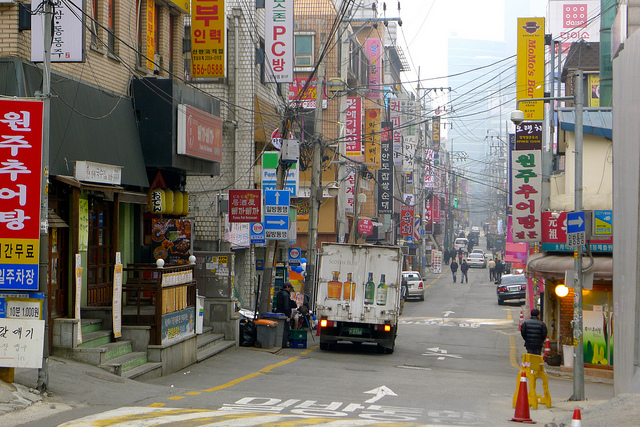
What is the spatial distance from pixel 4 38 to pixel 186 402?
281 inches

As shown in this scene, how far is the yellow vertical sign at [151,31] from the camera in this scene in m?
19.5

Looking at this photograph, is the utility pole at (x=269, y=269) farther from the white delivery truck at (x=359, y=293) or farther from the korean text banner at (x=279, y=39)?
the white delivery truck at (x=359, y=293)

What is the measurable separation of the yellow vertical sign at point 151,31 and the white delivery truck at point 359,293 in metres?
7.17

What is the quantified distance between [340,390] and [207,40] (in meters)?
10.8

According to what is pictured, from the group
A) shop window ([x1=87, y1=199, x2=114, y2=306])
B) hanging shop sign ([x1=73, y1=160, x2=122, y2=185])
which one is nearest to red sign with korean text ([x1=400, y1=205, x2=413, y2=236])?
shop window ([x1=87, y1=199, x2=114, y2=306])

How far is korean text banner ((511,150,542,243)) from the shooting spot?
75.8 feet

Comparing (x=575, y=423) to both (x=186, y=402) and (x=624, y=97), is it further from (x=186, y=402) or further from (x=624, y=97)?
(x=624, y=97)

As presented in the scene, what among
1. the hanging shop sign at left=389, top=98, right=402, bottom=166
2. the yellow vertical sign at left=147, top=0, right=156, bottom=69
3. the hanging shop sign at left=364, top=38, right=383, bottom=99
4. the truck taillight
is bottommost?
the truck taillight

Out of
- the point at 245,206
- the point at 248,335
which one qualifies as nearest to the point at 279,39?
the point at 245,206

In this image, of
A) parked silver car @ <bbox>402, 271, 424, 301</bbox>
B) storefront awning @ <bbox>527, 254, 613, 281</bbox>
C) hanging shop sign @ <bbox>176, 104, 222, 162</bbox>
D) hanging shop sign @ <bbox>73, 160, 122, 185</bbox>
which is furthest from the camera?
parked silver car @ <bbox>402, 271, 424, 301</bbox>

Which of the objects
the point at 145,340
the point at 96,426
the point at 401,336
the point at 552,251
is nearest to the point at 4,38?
the point at 145,340

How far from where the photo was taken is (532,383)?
45.6 feet

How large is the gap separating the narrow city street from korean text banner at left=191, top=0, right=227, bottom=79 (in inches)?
302

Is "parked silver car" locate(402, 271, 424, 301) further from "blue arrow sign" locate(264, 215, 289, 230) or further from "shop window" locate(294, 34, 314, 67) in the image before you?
"blue arrow sign" locate(264, 215, 289, 230)
